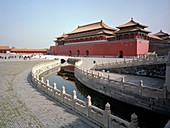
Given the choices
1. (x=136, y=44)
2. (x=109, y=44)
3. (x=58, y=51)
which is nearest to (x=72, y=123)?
(x=136, y=44)

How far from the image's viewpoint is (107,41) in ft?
105

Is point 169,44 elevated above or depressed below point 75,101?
above

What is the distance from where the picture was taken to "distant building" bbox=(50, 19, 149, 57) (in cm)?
2711

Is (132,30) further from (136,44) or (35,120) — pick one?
(35,120)

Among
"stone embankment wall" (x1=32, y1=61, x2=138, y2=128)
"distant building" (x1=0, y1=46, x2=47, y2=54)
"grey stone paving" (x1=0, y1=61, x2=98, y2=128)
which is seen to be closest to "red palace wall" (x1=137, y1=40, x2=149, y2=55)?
"stone embankment wall" (x1=32, y1=61, x2=138, y2=128)

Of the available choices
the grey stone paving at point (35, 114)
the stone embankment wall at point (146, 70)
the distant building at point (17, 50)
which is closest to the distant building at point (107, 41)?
the stone embankment wall at point (146, 70)

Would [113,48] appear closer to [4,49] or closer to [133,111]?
[133,111]

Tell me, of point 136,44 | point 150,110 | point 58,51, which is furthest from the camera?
point 58,51

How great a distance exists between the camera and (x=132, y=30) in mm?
26906

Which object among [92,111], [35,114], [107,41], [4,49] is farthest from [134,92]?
[4,49]

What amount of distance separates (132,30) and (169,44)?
33.4 ft

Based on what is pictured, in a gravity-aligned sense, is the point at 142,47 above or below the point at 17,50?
below

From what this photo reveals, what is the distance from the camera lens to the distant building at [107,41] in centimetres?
2711

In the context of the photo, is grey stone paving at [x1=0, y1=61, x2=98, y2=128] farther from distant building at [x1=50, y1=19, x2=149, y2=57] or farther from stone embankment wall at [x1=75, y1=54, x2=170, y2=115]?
distant building at [x1=50, y1=19, x2=149, y2=57]
